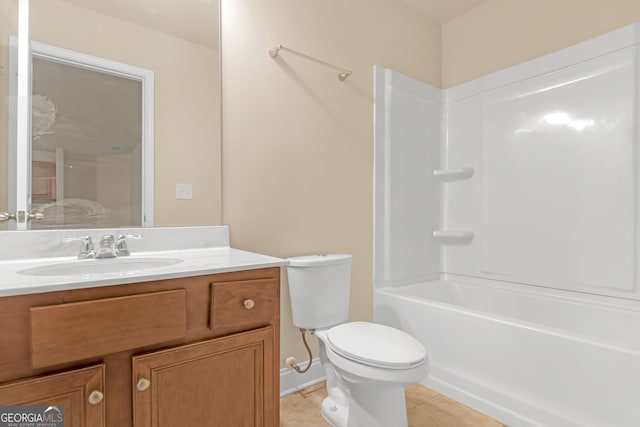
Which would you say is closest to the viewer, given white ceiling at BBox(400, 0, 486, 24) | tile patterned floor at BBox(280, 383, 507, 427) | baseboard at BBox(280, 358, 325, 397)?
tile patterned floor at BBox(280, 383, 507, 427)

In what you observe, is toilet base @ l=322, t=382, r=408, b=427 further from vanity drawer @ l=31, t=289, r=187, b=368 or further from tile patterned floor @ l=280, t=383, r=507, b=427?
vanity drawer @ l=31, t=289, r=187, b=368

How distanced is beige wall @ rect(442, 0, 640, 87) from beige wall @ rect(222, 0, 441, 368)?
46cm

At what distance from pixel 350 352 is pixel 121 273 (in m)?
0.85

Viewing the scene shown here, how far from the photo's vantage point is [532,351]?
1.55 m

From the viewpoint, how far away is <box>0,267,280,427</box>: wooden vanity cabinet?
77 centimetres

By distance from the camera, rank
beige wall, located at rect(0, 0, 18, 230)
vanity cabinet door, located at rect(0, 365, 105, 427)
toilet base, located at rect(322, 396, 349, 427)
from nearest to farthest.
Answer: 1. vanity cabinet door, located at rect(0, 365, 105, 427)
2. beige wall, located at rect(0, 0, 18, 230)
3. toilet base, located at rect(322, 396, 349, 427)

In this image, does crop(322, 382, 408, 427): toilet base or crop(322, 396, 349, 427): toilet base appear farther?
crop(322, 396, 349, 427): toilet base

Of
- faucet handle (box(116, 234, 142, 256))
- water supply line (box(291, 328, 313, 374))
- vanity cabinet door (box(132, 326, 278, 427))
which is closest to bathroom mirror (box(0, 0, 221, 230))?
faucet handle (box(116, 234, 142, 256))

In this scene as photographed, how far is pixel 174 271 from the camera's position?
3.13 ft

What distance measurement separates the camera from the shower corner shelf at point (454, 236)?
98.0 inches

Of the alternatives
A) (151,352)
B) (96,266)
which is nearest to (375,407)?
(151,352)

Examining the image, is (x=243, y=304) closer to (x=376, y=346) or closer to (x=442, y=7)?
(x=376, y=346)

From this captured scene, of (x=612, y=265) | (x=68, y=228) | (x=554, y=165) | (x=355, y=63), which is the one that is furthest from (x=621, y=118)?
(x=68, y=228)

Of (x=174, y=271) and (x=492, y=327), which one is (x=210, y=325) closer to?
(x=174, y=271)
